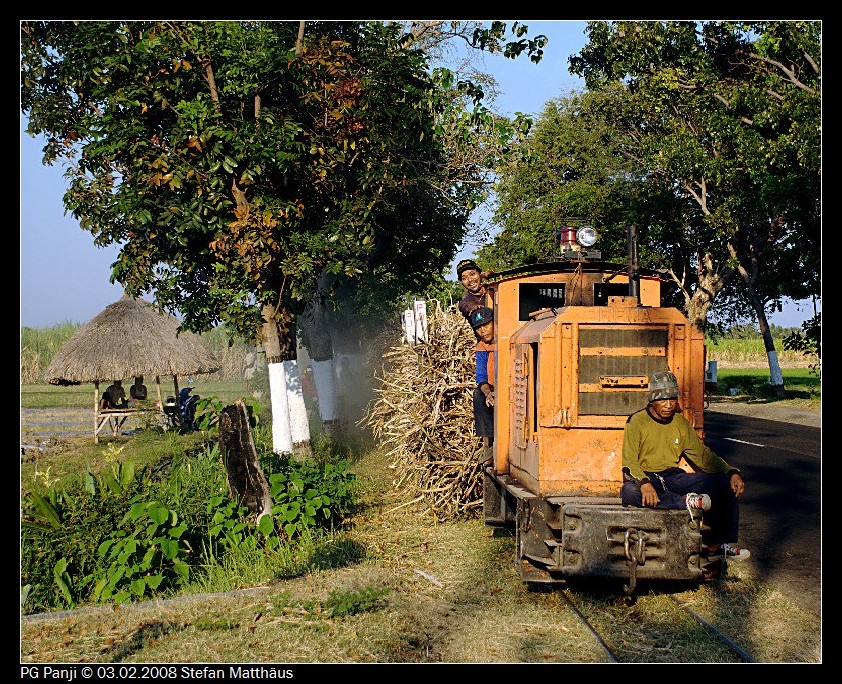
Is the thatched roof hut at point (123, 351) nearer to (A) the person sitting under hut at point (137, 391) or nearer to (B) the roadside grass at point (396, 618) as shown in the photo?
(A) the person sitting under hut at point (137, 391)

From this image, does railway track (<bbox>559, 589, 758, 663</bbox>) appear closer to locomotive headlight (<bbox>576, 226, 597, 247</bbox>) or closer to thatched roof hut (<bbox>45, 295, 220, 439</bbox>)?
locomotive headlight (<bbox>576, 226, 597, 247</bbox>)

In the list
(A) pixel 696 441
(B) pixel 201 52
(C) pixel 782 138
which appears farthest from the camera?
(C) pixel 782 138

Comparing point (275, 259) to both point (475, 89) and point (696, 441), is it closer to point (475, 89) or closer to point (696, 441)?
point (475, 89)

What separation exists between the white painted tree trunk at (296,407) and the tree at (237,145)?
4.1 inches

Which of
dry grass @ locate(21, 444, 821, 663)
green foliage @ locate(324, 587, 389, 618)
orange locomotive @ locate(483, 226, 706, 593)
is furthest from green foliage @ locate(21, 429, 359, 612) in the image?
orange locomotive @ locate(483, 226, 706, 593)

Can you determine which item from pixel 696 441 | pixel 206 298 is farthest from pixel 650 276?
pixel 206 298

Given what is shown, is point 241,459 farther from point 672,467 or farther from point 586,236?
point 672,467

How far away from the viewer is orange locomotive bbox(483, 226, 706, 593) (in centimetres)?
720

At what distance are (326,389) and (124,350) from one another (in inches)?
284

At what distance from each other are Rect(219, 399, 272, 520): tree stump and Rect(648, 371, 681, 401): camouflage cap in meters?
4.34

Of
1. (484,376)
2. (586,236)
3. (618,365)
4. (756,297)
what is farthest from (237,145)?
(756,297)

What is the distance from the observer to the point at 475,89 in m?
15.0

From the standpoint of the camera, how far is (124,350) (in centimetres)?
2506
